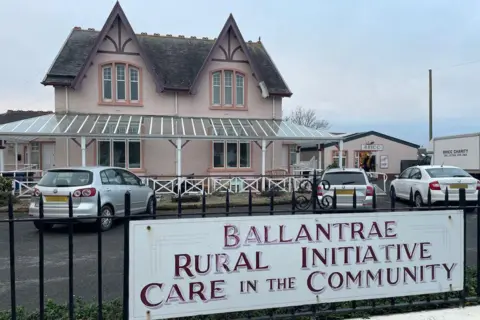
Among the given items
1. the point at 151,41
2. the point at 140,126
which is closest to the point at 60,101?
the point at 140,126

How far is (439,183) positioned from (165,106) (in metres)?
13.1

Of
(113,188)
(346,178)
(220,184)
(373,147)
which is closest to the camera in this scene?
(113,188)

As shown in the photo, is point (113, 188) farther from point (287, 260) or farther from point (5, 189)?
point (287, 260)

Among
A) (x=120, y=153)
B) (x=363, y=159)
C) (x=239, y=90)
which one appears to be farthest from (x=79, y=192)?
(x=363, y=159)

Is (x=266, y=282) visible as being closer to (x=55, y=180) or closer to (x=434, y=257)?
(x=434, y=257)

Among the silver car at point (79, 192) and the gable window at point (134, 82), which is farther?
the gable window at point (134, 82)

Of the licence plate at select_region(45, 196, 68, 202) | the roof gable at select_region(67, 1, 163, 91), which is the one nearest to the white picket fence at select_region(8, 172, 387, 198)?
the roof gable at select_region(67, 1, 163, 91)

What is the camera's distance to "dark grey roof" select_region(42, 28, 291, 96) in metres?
19.0

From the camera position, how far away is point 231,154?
67.3 feet

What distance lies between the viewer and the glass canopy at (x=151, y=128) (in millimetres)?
16344

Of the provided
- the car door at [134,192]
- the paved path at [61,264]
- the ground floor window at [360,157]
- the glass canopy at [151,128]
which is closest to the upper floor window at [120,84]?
the glass canopy at [151,128]

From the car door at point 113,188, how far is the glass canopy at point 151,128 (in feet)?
20.0

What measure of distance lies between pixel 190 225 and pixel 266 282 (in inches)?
34.2

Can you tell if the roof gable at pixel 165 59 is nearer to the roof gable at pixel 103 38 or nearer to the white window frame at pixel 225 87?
the roof gable at pixel 103 38
